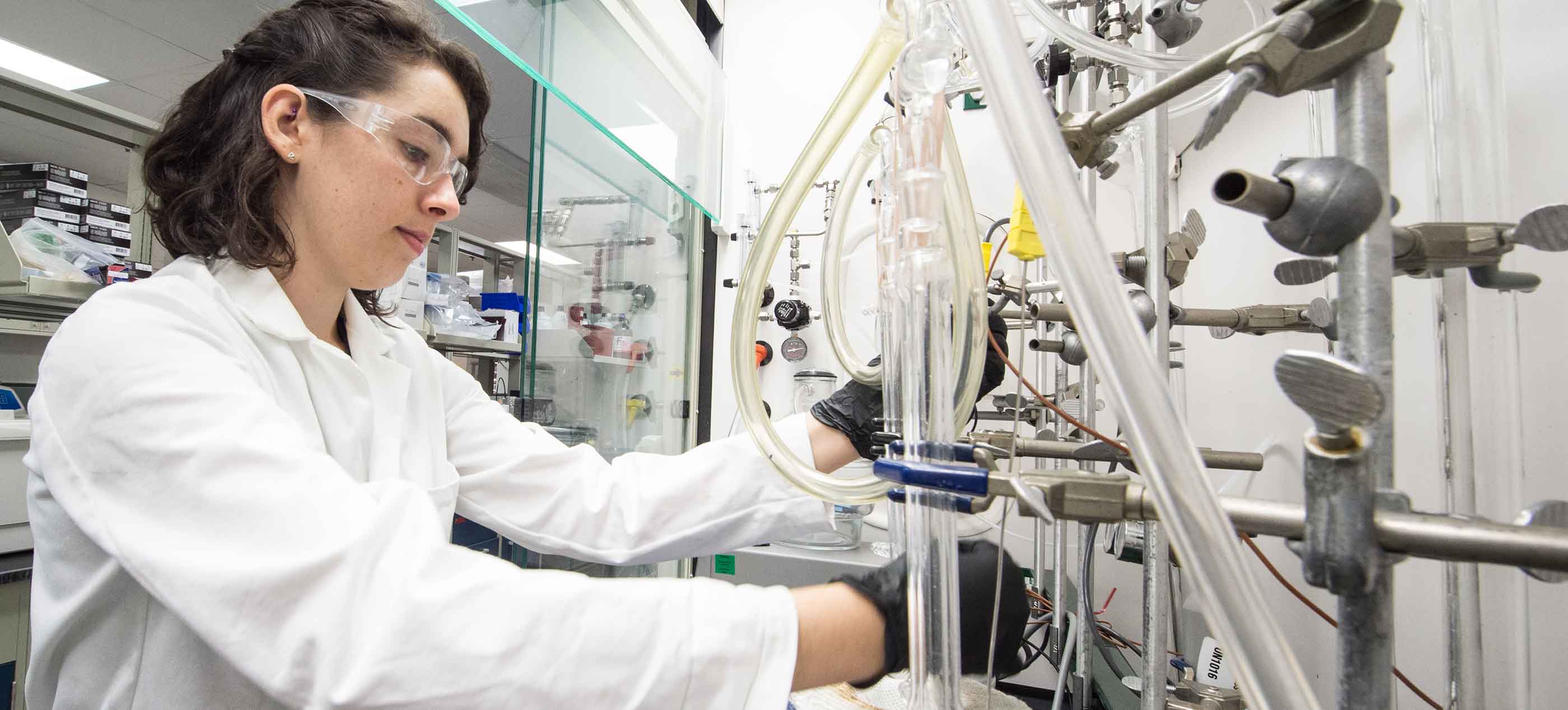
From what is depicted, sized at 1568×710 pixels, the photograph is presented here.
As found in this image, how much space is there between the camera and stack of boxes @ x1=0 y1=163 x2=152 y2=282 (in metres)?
1.77

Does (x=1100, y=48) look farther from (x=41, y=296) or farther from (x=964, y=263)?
(x=41, y=296)

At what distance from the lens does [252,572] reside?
474 millimetres

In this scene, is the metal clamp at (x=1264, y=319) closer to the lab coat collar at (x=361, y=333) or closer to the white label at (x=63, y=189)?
the lab coat collar at (x=361, y=333)

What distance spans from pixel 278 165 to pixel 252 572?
1.98ft

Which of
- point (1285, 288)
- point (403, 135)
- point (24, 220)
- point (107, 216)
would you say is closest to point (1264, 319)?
point (1285, 288)

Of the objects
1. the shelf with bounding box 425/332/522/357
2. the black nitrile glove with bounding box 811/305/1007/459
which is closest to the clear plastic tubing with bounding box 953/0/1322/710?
the black nitrile glove with bounding box 811/305/1007/459

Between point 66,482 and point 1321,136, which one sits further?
point 1321,136

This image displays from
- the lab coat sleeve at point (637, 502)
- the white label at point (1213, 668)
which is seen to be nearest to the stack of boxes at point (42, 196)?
the lab coat sleeve at point (637, 502)

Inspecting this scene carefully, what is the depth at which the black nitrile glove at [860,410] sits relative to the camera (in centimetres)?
98

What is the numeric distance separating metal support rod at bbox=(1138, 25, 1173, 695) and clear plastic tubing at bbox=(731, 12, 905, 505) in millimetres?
321

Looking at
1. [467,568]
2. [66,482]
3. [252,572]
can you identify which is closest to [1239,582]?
[467,568]

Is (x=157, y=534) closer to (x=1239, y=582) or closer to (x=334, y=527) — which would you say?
(x=334, y=527)

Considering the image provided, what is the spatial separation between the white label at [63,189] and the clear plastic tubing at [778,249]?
2.32 metres

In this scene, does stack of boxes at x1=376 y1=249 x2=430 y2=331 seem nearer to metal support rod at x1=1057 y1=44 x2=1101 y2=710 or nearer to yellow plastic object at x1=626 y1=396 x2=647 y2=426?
yellow plastic object at x1=626 y1=396 x2=647 y2=426
